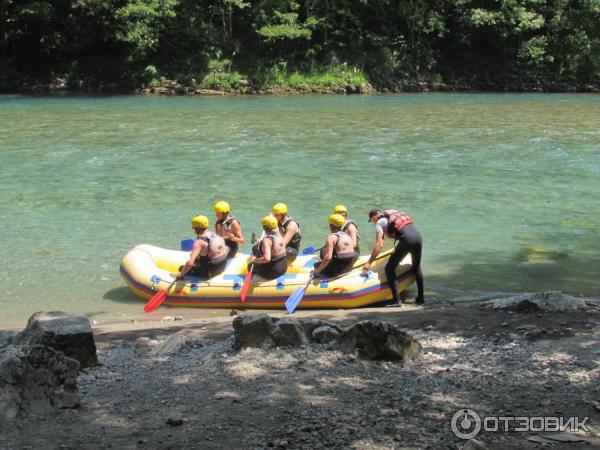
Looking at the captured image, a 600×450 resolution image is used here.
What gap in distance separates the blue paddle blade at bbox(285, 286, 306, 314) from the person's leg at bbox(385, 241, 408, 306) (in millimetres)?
942

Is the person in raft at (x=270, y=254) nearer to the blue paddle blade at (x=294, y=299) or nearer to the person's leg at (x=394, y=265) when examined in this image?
the blue paddle blade at (x=294, y=299)

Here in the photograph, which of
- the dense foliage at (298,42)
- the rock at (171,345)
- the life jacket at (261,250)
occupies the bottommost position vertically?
the rock at (171,345)

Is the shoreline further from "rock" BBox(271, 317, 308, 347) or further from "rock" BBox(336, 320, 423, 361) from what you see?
"rock" BBox(336, 320, 423, 361)

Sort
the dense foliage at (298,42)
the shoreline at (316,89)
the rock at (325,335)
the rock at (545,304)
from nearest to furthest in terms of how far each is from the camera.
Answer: the rock at (325,335) < the rock at (545,304) < the shoreline at (316,89) < the dense foliage at (298,42)

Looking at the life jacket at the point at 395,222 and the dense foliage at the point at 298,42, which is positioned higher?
the dense foliage at the point at 298,42

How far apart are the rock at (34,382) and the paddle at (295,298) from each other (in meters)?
3.75

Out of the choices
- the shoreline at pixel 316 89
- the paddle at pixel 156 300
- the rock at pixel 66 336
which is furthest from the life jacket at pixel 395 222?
the shoreline at pixel 316 89

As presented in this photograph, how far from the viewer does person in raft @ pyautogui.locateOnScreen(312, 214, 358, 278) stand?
26.7ft

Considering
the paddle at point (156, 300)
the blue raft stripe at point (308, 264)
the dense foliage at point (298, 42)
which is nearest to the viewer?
the paddle at point (156, 300)

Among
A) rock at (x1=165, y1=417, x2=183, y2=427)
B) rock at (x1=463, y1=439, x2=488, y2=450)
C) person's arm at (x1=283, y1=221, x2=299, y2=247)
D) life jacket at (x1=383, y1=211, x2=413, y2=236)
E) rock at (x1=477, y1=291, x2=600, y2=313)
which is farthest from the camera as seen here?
person's arm at (x1=283, y1=221, x2=299, y2=247)


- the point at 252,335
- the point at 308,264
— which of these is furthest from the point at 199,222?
the point at 252,335

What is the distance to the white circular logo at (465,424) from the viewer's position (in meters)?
3.90

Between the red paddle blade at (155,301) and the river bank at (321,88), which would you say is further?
the river bank at (321,88)

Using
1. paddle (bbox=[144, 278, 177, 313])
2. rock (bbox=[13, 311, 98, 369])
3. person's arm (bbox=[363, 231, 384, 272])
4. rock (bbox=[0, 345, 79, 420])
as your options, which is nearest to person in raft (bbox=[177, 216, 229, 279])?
paddle (bbox=[144, 278, 177, 313])
